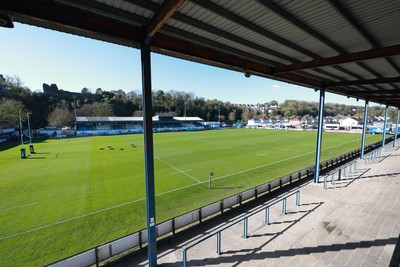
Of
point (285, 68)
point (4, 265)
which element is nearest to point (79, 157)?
point (4, 265)

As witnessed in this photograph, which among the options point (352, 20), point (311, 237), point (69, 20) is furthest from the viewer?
point (311, 237)

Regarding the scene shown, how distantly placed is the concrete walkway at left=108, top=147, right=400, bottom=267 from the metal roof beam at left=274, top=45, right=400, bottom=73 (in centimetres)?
513

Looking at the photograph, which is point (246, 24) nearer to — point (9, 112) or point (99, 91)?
→ point (9, 112)

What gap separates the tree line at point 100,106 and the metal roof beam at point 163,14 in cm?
4295

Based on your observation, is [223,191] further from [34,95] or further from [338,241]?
[34,95]

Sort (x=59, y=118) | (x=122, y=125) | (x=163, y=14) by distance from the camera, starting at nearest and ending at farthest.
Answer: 1. (x=163, y=14)
2. (x=59, y=118)
3. (x=122, y=125)

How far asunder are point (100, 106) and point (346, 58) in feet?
274

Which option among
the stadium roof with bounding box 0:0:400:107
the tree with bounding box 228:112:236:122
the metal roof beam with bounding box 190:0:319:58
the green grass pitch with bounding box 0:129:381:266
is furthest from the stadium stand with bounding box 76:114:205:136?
the metal roof beam with bounding box 190:0:319:58

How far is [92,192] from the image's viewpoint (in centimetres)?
1391

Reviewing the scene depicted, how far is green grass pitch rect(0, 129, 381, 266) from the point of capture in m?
8.61

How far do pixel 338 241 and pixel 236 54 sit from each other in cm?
719

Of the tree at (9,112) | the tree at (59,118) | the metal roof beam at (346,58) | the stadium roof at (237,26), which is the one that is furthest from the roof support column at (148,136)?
the tree at (59,118)

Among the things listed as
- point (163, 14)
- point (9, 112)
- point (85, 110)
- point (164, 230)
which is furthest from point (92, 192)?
point (85, 110)

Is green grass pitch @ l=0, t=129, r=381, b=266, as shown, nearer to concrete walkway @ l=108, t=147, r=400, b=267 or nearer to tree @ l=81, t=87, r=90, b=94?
concrete walkway @ l=108, t=147, r=400, b=267
